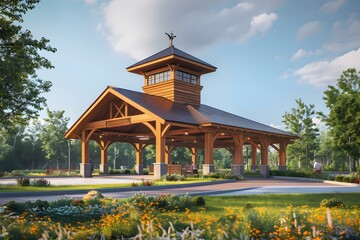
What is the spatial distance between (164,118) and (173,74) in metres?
8.11

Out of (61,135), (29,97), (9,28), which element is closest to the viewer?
(9,28)

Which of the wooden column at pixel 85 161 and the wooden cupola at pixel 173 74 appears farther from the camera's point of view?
the wooden column at pixel 85 161

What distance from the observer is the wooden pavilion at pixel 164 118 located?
940 inches

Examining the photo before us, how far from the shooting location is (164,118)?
2228 cm

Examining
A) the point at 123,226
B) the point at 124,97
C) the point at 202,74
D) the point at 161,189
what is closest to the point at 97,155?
the point at 202,74

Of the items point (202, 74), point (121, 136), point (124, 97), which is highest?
point (202, 74)

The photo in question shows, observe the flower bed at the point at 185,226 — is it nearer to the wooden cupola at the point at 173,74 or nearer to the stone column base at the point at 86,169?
the stone column base at the point at 86,169

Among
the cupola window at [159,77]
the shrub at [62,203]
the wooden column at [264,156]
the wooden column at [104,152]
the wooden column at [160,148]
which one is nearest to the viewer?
the shrub at [62,203]

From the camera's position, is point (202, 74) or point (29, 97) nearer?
point (29, 97)

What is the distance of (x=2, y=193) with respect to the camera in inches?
571

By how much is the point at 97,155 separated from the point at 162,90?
49.3 metres

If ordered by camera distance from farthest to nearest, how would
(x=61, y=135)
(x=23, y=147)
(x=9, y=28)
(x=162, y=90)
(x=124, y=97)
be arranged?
(x=23, y=147), (x=61, y=135), (x=162, y=90), (x=124, y=97), (x=9, y=28)

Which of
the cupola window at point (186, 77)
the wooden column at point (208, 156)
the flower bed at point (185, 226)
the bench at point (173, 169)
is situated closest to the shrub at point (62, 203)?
the flower bed at point (185, 226)

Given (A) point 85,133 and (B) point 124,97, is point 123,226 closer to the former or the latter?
(B) point 124,97
